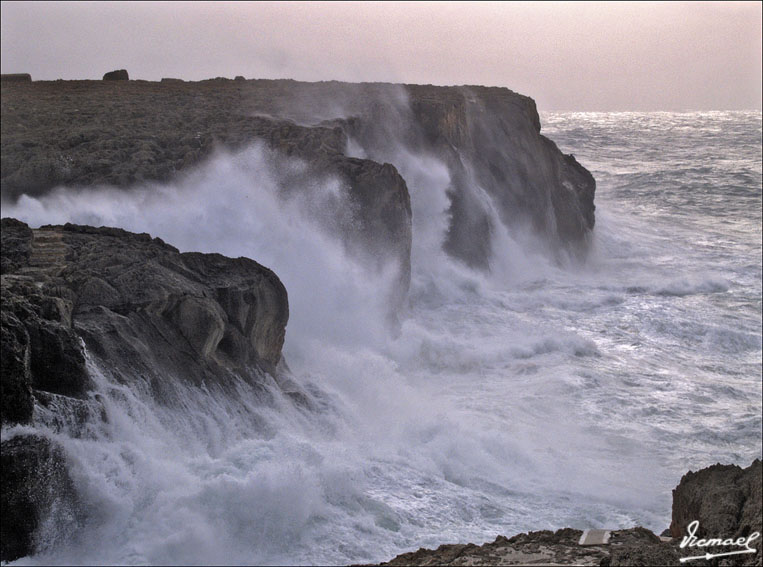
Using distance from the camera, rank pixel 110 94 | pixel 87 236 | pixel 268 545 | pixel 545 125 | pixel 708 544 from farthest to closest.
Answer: pixel 545 125 → pixel 110 94 → pixel 87 236 → pixel 268 545 → pixel 708 544

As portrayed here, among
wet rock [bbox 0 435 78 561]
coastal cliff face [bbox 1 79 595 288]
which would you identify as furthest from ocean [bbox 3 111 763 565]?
coastal cliff face [bbox 1 79 595 288]

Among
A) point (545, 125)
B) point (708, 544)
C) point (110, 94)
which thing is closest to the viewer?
point (708, 544)

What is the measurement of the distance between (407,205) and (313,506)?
964 centimetres

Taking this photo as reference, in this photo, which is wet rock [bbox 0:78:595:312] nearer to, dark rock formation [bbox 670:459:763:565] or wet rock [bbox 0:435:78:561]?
wet rock [bbox 0:435:78:561]

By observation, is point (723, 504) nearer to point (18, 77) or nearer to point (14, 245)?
point (14, 245)

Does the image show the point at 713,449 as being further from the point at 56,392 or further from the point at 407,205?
the point at 56,392

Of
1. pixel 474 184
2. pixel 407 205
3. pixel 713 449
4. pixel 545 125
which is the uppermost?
pixel 545 125

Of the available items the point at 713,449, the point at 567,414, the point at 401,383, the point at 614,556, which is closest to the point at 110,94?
the point at 401,383

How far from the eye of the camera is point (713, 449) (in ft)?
37.6

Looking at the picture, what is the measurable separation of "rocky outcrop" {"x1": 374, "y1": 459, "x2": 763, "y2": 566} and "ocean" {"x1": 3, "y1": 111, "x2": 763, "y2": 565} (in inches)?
63.5

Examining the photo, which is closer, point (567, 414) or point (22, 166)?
point (567, 414)

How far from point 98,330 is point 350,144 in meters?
11.5

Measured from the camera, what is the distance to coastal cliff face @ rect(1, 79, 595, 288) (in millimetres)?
15656

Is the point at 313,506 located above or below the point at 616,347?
below
